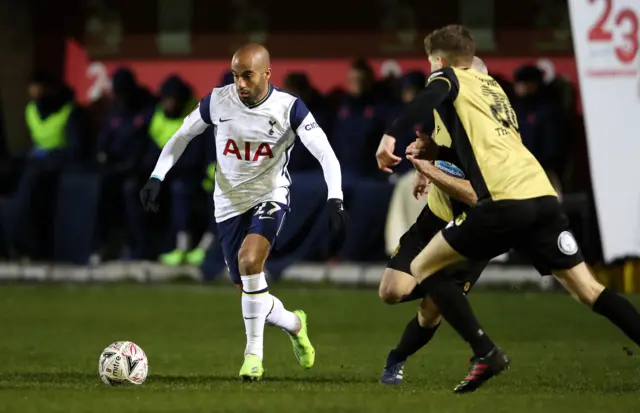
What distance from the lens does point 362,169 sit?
17.4 metres

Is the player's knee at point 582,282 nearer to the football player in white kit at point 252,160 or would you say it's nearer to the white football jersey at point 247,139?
the football player in white kit at point 252,160

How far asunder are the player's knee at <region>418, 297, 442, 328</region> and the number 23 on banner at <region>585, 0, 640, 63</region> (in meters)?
6.82

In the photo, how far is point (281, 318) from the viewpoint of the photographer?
971 centimetres

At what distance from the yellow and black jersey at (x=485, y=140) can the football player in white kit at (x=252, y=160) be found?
1497 millimetres

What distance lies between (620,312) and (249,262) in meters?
2.42

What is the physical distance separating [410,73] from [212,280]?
133 inches

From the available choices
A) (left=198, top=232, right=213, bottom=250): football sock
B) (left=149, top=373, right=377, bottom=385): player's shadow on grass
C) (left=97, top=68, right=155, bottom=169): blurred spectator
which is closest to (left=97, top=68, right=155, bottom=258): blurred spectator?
(left=97, top=68, right=155, bottom=169): blurred spectator

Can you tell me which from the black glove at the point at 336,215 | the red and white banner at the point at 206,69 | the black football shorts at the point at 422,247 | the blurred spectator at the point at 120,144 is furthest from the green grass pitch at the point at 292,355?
the red and white banner at the point at 206,69

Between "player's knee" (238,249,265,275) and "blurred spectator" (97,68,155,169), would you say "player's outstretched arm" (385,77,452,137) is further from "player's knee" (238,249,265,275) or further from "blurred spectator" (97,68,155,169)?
"blurred spectator" (97,68,155,169)

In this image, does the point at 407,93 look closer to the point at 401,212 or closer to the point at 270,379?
the point at 401,212

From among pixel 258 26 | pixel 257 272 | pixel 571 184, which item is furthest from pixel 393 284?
pixel 258 26

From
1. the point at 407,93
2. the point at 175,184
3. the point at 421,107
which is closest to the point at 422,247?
the point at 421,107

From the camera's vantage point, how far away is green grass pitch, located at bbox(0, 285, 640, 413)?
25.6ft

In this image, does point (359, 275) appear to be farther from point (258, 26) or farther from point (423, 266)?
point (423, 266)
